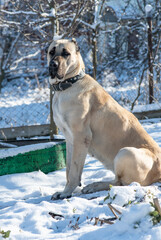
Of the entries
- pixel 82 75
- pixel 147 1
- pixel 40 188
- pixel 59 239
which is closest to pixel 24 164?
pixel 40 188

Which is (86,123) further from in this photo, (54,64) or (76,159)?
(54,64)

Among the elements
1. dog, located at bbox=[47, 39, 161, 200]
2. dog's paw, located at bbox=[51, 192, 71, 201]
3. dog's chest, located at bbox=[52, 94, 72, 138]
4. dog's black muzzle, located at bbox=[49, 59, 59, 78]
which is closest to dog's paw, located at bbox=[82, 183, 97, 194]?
dog, located at bbox=[47, 39, 161, 200]

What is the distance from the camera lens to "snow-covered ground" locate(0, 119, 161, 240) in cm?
165

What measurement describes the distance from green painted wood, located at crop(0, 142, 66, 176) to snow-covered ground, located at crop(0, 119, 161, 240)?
0.14 meters

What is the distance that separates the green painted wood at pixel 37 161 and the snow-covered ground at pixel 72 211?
0.14 meters

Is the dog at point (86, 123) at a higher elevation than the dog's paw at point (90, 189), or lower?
higher

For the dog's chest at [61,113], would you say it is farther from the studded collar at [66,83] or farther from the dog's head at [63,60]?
the dog's head at [63,60]

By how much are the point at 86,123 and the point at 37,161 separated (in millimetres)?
1161

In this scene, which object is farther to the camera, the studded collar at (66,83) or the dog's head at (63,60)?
the studded collar at (66,83)

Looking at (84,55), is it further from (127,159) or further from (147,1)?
(127,159)

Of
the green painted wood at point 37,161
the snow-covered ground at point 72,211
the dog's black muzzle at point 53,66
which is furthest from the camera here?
the green painted wood at point 37,161

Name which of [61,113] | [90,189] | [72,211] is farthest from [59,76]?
[72,211]

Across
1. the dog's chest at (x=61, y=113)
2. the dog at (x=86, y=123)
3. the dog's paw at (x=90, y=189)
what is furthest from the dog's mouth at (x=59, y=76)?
the dog's paw at (x=90, y=189)

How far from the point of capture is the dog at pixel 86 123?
3.20 meters
